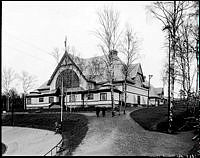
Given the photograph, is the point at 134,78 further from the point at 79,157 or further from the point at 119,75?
the point at 79,157

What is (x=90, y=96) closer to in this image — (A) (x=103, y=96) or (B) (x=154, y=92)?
(A) (x=103, y=96)

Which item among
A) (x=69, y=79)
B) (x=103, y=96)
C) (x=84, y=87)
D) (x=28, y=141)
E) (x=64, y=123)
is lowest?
(x=28, y=141)

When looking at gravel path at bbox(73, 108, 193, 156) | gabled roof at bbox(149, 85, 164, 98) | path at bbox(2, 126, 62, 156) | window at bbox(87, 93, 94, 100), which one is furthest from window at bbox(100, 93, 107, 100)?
gabled roof at bbox(149, 85, 164, 98)

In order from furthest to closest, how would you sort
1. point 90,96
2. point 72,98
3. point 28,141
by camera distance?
point 72,98, point 90,96, point 28,141

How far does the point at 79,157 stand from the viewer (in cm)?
1664

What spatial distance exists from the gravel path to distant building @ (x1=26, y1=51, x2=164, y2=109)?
67.0 ft

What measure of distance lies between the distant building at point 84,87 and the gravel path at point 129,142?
20.4 metres

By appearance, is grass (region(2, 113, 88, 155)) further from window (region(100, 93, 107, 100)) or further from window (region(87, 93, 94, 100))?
window (region(87, 93, 94, 100))

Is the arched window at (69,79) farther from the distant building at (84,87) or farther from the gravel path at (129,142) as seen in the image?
the gravel path at (129,142)

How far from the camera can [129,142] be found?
1958cm

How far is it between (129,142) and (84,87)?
1203 inches

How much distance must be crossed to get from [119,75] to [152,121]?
74.3 ft

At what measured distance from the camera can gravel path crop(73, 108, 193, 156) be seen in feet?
58.1

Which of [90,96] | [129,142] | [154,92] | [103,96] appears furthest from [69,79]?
[154,92]
